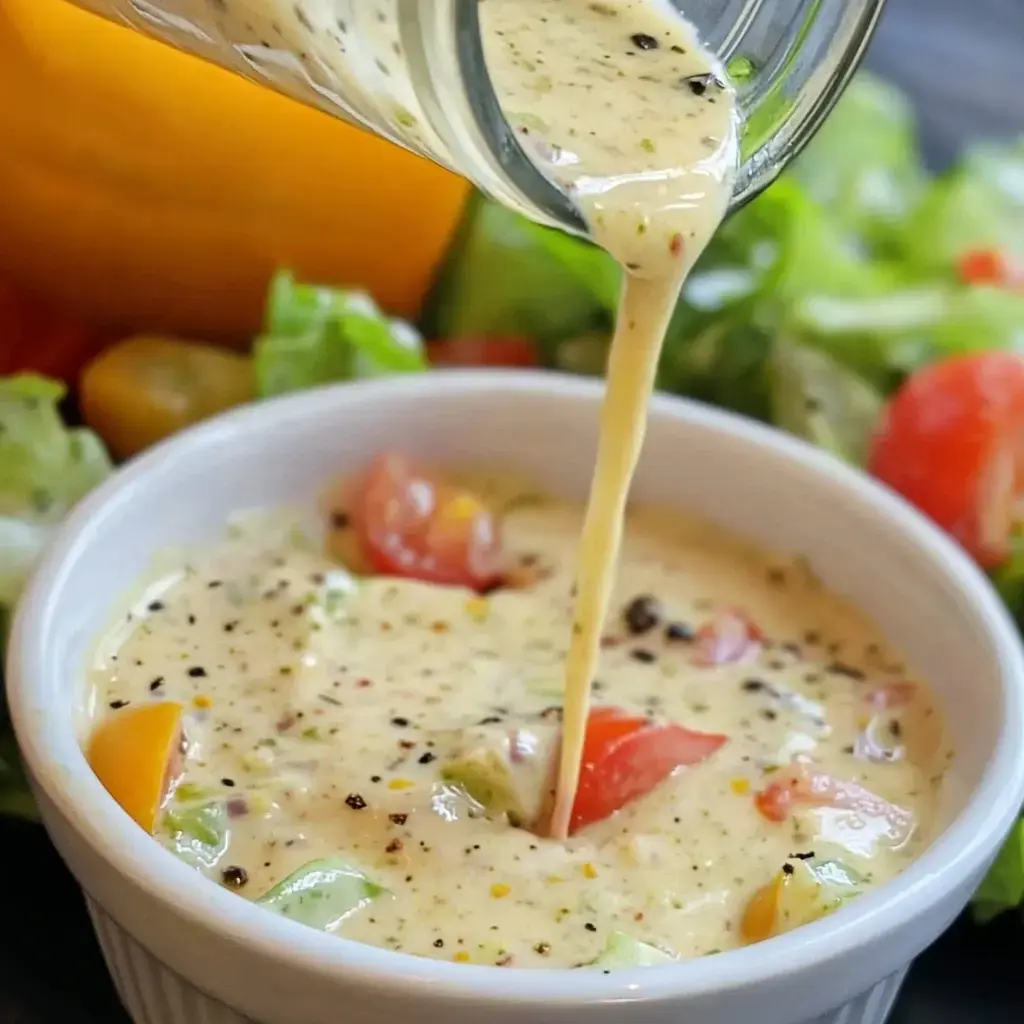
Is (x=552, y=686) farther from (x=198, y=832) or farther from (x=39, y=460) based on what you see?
(x=39, y=460)

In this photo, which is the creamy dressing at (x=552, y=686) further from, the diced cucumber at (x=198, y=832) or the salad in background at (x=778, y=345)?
the salad in background at (x=778, y=345)

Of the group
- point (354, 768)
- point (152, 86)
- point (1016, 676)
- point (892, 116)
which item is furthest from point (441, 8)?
point (892, 116)

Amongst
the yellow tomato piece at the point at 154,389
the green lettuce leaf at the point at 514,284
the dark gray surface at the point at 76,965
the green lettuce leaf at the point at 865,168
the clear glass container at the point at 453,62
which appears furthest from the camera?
the green lettuce leaf at the point at 865,168

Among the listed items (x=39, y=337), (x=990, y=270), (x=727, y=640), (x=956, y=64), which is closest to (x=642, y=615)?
(x=727, y=640)

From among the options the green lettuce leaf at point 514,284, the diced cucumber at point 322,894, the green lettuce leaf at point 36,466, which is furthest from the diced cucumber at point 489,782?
the green lettuce leaf at point 514,284

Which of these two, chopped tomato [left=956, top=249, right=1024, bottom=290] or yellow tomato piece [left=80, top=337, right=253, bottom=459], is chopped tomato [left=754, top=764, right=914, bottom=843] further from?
chopped tomato [left=956, top=249, right=1024, bottom=290]

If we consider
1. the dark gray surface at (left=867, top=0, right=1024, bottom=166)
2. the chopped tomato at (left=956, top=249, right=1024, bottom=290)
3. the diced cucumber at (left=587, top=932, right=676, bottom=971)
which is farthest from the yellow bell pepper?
the dark gray surface at (left=867, top=0, right=1024, bottom=166)

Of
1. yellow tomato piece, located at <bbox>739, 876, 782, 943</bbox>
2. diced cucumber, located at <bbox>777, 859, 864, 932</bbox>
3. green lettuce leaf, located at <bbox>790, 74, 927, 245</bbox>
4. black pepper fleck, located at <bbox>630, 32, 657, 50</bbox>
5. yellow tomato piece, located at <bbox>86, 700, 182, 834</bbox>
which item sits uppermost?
black pepper fleck, located at <bbox>630, 32, 657, 50</bbox>
